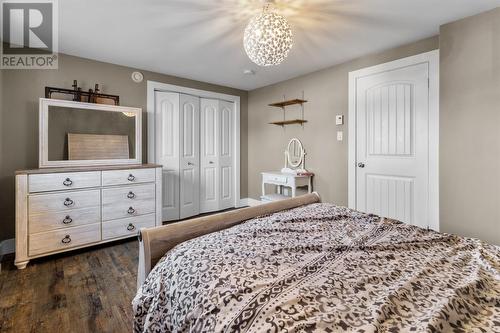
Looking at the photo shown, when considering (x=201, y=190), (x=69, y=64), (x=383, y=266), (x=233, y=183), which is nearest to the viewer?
(x=383, y=266)

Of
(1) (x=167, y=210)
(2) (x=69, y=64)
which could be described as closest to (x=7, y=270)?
(1) (x=167, y=210)

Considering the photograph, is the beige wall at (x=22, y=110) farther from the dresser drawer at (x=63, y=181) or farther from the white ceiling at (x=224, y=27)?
the dresser drawer at (x=63, y=181)

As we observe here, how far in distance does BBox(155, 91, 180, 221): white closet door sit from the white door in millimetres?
2634

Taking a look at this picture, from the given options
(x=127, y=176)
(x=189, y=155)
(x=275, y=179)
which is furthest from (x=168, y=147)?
(x=275, y=179)

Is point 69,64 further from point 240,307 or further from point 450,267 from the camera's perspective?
point 450,267

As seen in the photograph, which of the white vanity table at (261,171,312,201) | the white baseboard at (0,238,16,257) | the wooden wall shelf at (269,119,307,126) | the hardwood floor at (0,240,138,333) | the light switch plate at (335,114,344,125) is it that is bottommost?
the hardwood floor at (0,240,138,333)

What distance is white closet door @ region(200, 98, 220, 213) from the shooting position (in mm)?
4281

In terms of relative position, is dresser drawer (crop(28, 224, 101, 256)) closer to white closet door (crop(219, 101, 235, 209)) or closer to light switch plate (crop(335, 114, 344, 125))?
white closet door (crop(219, 101, 235, 209))

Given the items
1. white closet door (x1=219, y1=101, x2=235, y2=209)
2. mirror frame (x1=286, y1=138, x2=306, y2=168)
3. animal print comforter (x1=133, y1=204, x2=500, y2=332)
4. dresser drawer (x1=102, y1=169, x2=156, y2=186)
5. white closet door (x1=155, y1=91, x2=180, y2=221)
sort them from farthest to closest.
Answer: white closet door (x1=219, y1=101, x2=235, y2=209) < mirror frame (x1=286, y1=138, x2=306, y2=168) < white closet door (x1=155, y1=91, x2=180, y2=221) < dresser drawer (x1=102, y1=169, x2=156, y2=186) < animal print comforter (x1=133, y1=204, x2=500, y2=332)

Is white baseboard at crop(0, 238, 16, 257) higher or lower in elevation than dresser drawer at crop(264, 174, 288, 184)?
lower

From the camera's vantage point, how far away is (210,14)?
2172mm

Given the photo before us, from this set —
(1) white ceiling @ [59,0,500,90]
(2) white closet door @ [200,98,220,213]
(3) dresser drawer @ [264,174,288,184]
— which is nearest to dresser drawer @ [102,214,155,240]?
(2) white closet door @ [200,98,220,213]

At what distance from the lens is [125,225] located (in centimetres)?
295

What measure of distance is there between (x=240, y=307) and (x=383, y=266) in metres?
0.63
